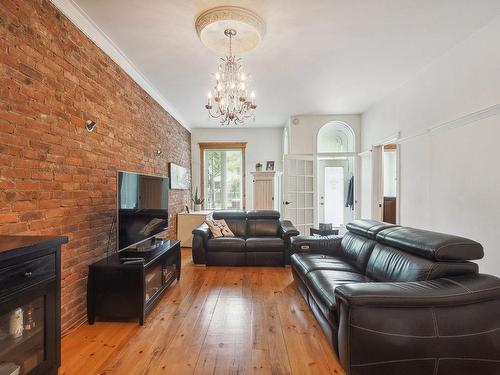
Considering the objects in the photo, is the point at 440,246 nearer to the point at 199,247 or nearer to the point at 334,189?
the point at 199,247

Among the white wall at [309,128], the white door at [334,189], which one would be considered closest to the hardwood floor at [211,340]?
the white wall at [309,128]

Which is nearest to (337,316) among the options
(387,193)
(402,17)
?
(402,17)

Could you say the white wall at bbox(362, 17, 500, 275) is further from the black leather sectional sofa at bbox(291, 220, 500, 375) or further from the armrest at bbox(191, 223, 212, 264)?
the armrest at bbox(191, 223, 212, 264)

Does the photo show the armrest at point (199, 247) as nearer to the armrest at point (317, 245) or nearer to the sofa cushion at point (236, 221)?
the sofa cushion at point (236, 221)

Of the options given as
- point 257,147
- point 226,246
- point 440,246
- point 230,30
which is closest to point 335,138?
point 257,147

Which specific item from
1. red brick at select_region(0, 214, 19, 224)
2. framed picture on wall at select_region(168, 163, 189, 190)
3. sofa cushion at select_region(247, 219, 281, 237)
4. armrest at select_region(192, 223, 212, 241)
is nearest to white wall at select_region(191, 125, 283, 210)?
framed picture on wall at select_region(168, 163, 189, 190)

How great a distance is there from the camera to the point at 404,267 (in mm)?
2074

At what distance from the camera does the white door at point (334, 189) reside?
658cm

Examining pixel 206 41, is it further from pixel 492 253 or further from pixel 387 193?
pixel 387 193

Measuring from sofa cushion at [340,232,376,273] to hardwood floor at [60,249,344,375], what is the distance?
A: 0.70m

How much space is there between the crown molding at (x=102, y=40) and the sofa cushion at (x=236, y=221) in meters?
2.27

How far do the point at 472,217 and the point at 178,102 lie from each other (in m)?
4.65

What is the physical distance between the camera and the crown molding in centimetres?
231

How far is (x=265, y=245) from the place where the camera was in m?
4.30
